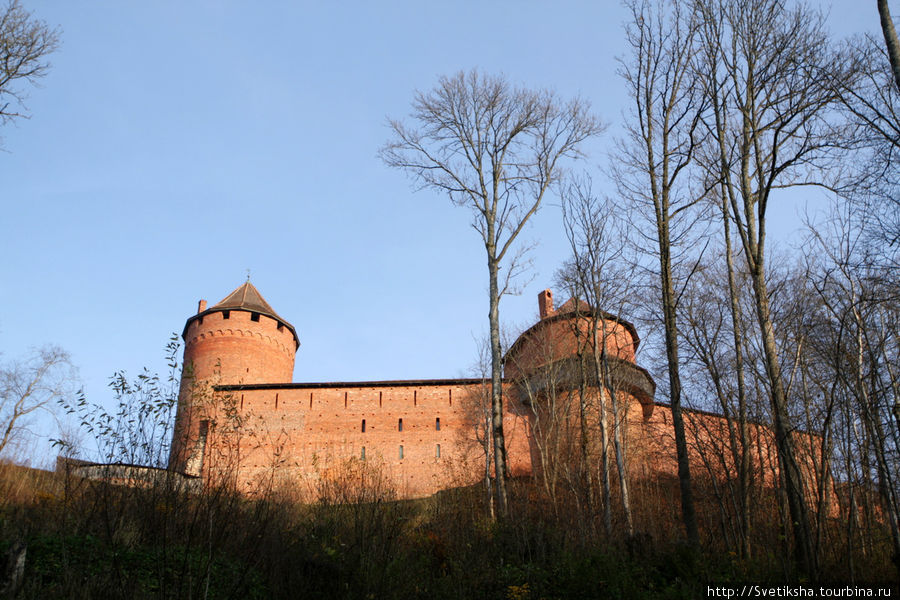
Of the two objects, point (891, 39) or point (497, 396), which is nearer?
point (891, 39)

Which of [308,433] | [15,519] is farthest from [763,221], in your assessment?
[308,433]

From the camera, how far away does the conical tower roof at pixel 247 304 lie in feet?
85.9

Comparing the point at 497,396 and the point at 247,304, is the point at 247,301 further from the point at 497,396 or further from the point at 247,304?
the point at 497,396

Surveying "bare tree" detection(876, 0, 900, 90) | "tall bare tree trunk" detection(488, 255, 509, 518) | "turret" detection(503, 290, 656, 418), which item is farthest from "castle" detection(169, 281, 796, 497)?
"bare tree" detection(876, 0, 900, 90)

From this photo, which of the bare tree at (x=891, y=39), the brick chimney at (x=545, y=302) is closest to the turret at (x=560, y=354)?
the brick chimney at (x=545, y=302)

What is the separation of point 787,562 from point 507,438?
1484 cm

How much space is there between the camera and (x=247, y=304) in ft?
87.2

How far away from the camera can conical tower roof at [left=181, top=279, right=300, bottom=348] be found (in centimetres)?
2617

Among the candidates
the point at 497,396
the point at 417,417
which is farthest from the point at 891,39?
the point at 417,417

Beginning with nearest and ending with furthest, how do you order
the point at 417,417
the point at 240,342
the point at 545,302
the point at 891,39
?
the point at 891,39
the point at 417,417
the point at 545,302
the point at 240,342

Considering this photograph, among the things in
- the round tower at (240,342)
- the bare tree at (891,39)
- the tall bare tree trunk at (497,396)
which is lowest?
the tall bare tree trunk at (497,396)

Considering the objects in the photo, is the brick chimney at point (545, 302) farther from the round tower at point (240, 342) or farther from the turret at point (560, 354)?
the round tower at point (240, 342)

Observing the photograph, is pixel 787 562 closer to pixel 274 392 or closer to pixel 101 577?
pixel 101 577

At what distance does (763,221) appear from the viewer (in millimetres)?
8578
